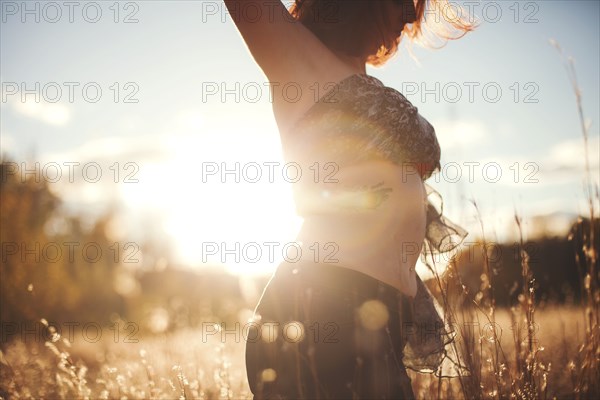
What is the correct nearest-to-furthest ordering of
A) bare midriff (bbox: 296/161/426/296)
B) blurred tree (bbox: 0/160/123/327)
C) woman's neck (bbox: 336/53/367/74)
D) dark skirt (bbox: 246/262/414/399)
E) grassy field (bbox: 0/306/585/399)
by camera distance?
dark skirt (bbox: 246/262/414/399)
bare midriff (bbox: 296/161/426/296)
woman's neck (bbox: 336/53/367/74)
grassy field (bbox: 0/306/585/399)
blurred tree (bbox: 0/160/123/327)

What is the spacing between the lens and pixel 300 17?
1826 millimetres

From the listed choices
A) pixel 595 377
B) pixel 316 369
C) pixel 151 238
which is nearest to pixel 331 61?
pixel 316 369

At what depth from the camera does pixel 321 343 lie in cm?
129

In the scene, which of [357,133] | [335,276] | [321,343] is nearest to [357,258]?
[335,276]

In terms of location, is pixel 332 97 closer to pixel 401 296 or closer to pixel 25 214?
pixel 401 296

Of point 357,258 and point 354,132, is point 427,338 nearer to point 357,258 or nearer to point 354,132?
point 357,258

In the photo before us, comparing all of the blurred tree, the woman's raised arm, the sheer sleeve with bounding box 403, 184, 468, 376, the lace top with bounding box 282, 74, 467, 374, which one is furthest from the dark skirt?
the blurred tree

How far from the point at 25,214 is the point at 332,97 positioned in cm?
1667

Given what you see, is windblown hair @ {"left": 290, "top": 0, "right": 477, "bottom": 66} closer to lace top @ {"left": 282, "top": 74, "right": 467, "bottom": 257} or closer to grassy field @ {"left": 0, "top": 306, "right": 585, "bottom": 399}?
lace top @ {"left": 282, "top": 74, "right": 467, "bottom": 257}

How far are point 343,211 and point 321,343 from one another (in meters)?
0.44

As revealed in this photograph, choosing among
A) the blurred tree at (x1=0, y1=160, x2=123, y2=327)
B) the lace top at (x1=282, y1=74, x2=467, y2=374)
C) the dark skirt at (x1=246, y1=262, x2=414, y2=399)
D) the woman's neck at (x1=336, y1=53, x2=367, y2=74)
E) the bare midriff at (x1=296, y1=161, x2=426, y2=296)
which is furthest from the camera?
the blurred tree at (x1=0, y1=160, x2=123, y2=327)

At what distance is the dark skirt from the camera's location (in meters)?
1.29

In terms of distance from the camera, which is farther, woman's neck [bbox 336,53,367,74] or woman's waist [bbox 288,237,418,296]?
woman's neck [bbox 336,53,367,74]

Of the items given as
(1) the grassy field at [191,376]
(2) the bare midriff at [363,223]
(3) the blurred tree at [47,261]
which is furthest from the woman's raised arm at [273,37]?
(3) the blurred tree at [47,261]
